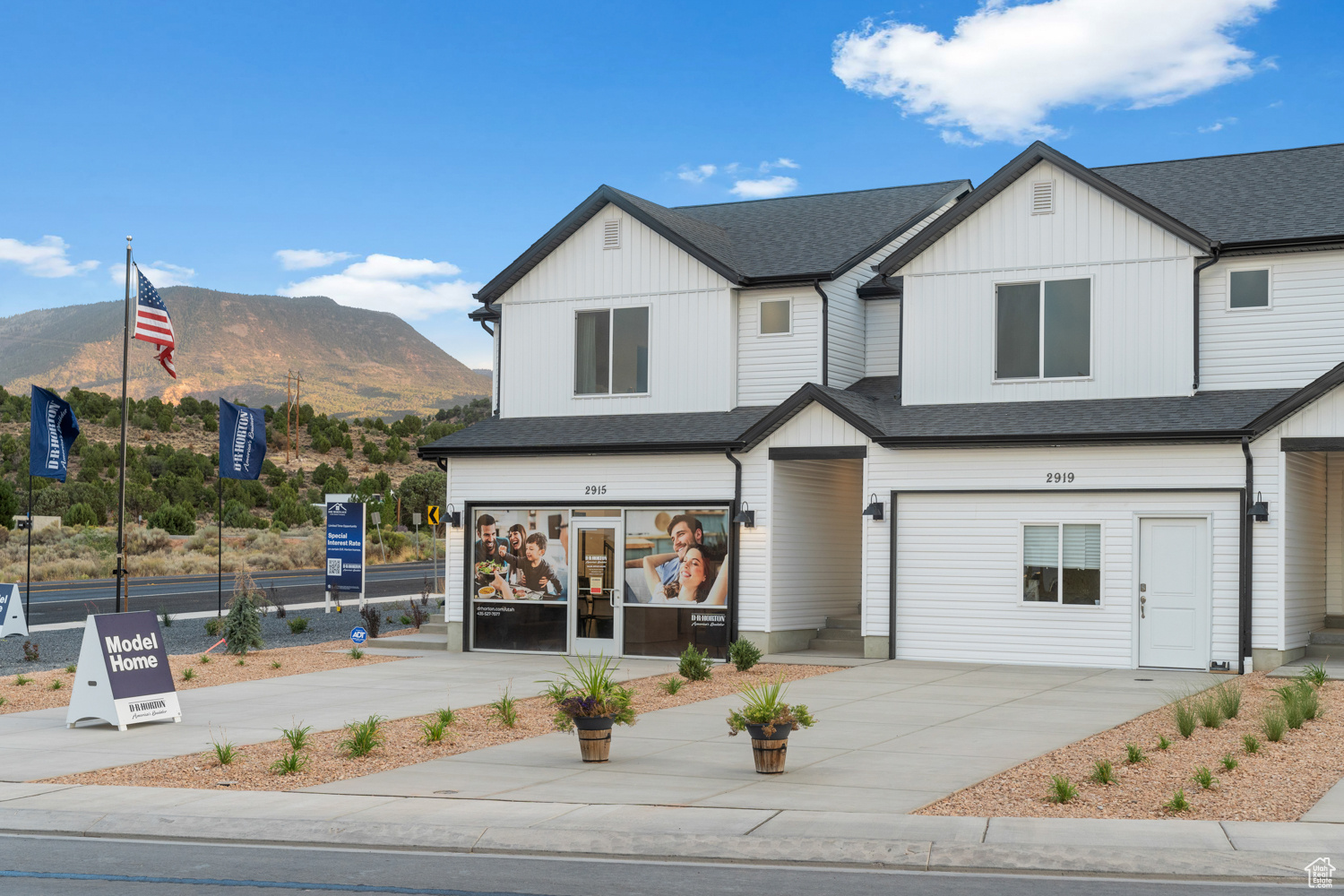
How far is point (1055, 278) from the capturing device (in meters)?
20.5

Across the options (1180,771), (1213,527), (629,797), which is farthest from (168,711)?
(1213,527)

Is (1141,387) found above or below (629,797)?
above

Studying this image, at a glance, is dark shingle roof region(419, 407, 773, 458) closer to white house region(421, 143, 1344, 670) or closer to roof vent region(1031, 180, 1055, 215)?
white house region(421, 143, 1344, 670)

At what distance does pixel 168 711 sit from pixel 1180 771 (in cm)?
1026

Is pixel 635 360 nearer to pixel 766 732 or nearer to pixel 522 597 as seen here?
pixel 522 597

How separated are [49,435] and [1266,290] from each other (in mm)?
22023

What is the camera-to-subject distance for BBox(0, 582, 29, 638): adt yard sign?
2450 centimetres

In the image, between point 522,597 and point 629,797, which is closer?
point 629,797

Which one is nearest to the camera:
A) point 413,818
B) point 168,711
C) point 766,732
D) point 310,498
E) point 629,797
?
point 413,818

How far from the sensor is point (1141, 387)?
1981 cm

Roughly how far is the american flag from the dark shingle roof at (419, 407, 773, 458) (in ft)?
17.0

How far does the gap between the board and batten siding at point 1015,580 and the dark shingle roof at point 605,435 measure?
121 inches

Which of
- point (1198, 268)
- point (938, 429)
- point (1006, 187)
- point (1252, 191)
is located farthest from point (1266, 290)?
point (938, 429)

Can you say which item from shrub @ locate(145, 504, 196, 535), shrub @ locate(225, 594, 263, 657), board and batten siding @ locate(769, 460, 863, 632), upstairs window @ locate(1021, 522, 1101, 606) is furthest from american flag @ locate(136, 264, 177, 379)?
shrub @ locate(145, 504, 196, 535)
